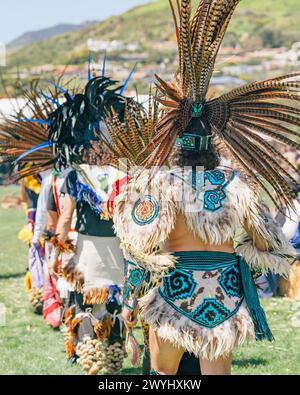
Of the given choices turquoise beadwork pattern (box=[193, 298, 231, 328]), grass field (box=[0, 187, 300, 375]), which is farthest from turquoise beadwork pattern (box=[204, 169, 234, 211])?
grass field (box=[0, 187, 300, 375])

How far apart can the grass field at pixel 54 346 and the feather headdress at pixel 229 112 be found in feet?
7.24

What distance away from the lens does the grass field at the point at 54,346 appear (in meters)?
5.88

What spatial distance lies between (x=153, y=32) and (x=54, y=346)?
75.4 meters

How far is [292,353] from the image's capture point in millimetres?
6289

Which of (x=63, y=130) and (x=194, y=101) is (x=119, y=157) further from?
(x=63, y=130)

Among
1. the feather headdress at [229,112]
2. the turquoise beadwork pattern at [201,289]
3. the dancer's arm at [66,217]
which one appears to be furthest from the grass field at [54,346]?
the feather headdress at [229,112]

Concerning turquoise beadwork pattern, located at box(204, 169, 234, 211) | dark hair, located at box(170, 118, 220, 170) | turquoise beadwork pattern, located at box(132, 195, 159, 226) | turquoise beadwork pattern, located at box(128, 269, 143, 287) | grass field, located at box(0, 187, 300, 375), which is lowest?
grass field, located at box(0, 187, 300, 375)

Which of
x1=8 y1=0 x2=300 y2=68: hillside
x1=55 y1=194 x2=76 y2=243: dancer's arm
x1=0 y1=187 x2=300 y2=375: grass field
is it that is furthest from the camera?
x1=8 y1=0 x2=300 y2=68: hillside

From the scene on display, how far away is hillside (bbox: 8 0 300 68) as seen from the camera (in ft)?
220

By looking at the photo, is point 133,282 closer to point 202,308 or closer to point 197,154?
point 202,308

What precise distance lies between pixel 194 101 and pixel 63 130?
1762 millimetres

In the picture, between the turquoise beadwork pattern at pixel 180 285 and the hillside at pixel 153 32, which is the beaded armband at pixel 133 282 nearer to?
the turquoise beadwork pattern at pixel 180 285

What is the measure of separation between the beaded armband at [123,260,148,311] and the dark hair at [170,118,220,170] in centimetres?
52

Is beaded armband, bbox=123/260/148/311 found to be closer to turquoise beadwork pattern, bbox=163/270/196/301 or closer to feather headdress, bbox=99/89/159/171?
turquoise beadwork pattern, bbox=163/270/196/301
